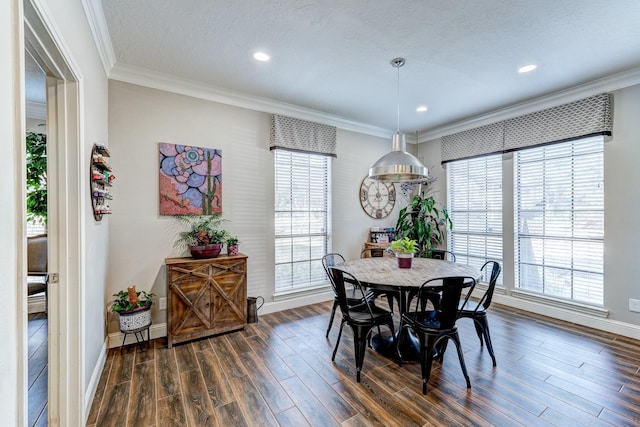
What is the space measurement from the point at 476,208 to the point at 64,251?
4892 mm

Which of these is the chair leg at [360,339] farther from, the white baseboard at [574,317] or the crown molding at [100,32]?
the crown molding at [100,32]

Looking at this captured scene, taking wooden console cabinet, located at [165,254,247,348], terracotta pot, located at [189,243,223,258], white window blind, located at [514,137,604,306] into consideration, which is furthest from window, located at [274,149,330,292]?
white window blind, located at [514,137,604,306]

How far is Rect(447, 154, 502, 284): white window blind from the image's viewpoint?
427 cm

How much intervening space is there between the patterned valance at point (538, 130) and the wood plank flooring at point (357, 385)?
2.33m

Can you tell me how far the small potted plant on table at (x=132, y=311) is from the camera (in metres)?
2.67

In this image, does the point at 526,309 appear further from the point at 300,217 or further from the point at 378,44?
the point at 378,44

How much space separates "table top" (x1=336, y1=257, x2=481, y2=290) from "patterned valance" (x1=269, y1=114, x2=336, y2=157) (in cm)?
180

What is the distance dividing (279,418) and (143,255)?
84.3 inches

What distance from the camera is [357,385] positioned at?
222 centimetres

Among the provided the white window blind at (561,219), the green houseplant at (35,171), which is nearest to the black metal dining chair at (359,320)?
the white window blind at (561,219)

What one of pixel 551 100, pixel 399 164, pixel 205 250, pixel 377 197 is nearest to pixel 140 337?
pixel 205 250

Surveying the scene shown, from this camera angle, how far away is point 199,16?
2168 mm

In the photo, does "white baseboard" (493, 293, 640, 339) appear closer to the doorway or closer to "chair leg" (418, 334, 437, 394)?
"chair leg" (418, 334, 437, 394)

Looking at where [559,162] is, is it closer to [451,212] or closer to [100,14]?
[451,212]
